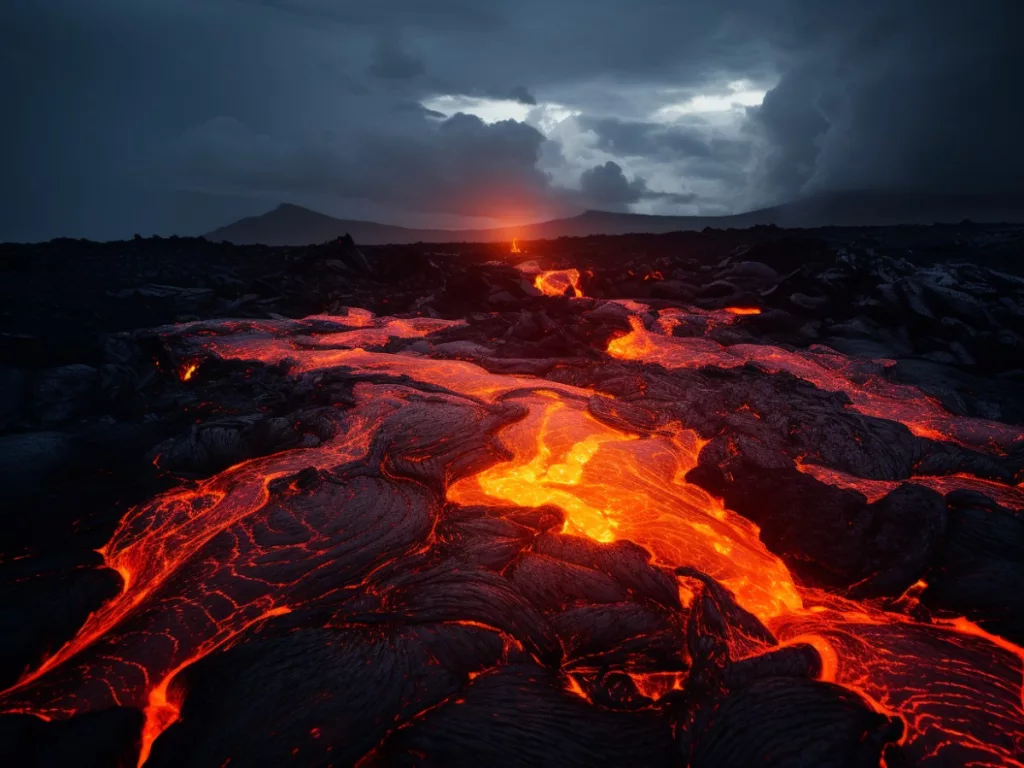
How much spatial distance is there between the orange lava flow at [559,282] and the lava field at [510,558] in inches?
614

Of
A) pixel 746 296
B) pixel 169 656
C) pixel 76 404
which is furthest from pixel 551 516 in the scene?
pixel 746 296

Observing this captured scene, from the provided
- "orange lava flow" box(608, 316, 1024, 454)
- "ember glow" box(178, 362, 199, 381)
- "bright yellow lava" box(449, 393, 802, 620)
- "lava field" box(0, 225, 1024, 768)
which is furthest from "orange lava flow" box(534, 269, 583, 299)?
"bright yellow lava" box(449, 393, 802, 620)

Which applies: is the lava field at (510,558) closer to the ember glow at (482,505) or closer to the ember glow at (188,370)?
the ember glow at (482,505)

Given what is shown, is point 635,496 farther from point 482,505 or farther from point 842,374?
point 842,374

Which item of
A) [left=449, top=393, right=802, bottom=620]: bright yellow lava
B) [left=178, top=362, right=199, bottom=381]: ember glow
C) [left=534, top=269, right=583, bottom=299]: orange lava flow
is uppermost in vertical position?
[left=534, top=269, right=583, bottom=299]: orange lava flow

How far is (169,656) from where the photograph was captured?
5.41 meters

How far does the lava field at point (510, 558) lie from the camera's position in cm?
443

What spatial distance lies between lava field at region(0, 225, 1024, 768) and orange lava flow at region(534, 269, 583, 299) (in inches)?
614

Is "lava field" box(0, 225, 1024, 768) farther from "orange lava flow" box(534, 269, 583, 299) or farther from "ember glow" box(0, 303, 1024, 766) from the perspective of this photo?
"orange lava flow" box(534, 269, 583, 299)

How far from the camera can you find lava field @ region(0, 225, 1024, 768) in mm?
4430

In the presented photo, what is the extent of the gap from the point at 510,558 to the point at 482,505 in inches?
59.8

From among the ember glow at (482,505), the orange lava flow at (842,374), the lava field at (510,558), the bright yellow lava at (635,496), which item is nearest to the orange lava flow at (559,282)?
the orange lava flow at (842,374)

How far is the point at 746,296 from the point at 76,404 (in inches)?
1142

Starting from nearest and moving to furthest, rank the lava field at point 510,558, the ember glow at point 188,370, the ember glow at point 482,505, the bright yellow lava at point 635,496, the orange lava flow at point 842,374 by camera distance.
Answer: the lava field at point 510,558 < the ember glow at point 482,505 < the bright yellow lava at point 635,496 < the orange lava flow at point 842,374 < the ember glow at point 188,370
